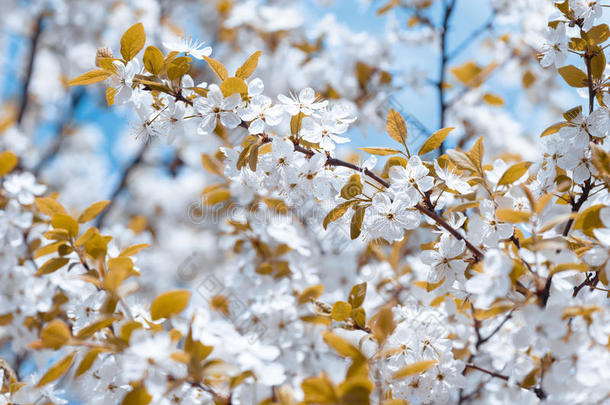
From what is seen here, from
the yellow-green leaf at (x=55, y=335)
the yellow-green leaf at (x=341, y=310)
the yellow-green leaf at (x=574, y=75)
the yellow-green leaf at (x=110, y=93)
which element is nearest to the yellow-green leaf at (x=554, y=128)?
the yellow-green leaf at (x=574, y=75)

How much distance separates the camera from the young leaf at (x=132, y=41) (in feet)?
3.77

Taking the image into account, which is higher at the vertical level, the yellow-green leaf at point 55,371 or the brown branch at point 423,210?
the brown branch at point 423,210

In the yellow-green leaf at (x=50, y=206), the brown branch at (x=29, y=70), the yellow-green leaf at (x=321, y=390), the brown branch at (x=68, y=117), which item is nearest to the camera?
the yellow-green leaf at (x=321, y=390)

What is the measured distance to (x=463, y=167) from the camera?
45.4 inches

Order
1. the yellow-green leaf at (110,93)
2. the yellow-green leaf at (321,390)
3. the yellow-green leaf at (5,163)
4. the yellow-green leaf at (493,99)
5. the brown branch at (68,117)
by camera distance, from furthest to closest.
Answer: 1. the brown branch at (68,117)
2. the yellow-green leaf at (493,99)
3. the yellow-green leaf at (5,163)
4. the yellow-green leaf at (110,93)
5. the yellow-green leaf at (321,390)

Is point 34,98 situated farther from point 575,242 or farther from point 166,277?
point 575,242

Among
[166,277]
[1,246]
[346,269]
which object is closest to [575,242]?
[346,269]

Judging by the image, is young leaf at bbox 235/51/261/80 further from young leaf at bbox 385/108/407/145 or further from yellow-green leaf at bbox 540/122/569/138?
yellow-green leaf at bbox 540/122/569/138

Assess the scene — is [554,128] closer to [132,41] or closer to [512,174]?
[512,174]

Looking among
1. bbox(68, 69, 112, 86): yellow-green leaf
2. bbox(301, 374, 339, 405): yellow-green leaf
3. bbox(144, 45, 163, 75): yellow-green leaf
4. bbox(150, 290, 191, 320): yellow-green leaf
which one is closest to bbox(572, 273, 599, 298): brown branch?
bbox(301, 374, 339, 405): yellow-green leaf

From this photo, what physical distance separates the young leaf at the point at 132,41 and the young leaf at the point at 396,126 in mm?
622

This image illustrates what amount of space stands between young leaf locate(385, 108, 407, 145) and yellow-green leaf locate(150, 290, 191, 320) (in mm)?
617

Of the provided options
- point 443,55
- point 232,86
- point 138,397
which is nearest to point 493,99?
point 443,55

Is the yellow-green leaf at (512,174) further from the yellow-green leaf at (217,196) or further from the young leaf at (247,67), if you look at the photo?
the yellow-green leaf at (217,196)
